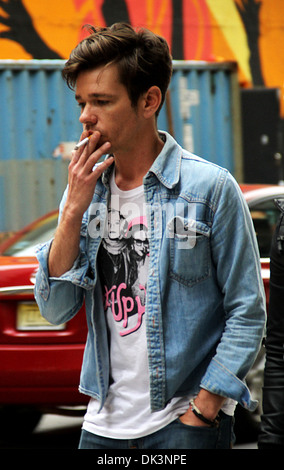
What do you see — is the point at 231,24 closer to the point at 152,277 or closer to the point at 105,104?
the point at 105,104

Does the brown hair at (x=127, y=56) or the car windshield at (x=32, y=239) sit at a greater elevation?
the brown hair at (x=127, y=56)

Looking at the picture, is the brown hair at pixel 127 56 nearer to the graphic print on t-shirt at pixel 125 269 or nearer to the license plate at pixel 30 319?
the graphic print on t-shirt at pixel 125 269

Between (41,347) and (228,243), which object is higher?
(228,243)

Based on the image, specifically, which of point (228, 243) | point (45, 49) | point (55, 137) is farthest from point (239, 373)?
point (45, 49)

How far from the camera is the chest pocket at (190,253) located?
7.48 feet

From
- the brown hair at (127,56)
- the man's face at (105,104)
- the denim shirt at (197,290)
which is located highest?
the brown hair at (127,56)

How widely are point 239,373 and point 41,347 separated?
106 inches

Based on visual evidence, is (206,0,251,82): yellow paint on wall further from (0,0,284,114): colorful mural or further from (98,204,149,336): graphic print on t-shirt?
(98,204,149,336): graphic print on t-shirt

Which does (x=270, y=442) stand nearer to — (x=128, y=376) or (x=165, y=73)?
(x=128, y=376)

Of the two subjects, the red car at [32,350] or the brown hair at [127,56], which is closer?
the brown hair at [127,56]

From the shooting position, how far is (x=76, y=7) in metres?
13.2

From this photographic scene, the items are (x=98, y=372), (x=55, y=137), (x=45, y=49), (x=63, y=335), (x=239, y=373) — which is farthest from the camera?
(x=45, y=49)

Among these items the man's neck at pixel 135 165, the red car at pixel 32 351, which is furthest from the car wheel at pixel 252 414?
the man's neck at pixel 135 165

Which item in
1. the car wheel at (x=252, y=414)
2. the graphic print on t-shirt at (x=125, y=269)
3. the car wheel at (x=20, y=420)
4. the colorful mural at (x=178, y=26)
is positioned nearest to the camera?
the graphic print on t-shirt at (x=125, y=269)
